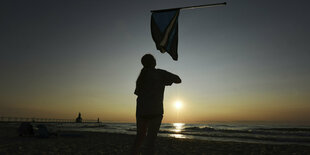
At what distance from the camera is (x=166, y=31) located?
168 inches

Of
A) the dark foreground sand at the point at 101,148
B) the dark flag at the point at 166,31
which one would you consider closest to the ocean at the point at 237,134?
the dark foreground sand at the point at 101,148

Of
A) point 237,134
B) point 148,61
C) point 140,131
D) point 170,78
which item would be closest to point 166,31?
point 148,61

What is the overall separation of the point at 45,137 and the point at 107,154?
665 centimetres

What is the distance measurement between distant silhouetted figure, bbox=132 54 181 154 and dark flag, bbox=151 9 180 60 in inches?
30.0

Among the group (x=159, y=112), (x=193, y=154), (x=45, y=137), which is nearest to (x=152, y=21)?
(x=159, y=112)

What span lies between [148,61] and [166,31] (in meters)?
1.18

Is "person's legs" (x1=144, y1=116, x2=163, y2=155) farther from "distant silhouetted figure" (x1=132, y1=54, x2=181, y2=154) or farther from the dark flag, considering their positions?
the dark flag

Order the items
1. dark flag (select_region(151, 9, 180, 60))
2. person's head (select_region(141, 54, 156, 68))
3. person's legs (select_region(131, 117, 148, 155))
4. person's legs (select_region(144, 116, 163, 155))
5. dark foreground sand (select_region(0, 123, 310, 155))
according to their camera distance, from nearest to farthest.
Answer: person's legs (select_region(144, 116, 163, 155)) < person's legs (select_region(131, 117, 148, 155)) < person's head (select_region(141, 54, 156, 68)) < dark flag (select_region(151, 9, 180, 60)) < dark foreground sand (select_region(0, 123, 310, 155))

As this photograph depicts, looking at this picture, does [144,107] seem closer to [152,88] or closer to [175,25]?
[152,88]

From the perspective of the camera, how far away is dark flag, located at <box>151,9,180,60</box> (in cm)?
405

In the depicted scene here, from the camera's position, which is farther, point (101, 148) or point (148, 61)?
point (101, 148)

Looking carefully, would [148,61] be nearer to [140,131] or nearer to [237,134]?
[140,131]

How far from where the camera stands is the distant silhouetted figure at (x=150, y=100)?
10.3 feet

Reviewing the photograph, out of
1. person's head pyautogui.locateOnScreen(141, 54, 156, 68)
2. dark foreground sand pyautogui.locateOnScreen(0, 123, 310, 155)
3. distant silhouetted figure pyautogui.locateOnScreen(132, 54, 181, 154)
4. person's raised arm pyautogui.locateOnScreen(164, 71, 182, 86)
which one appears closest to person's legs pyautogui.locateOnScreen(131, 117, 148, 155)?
distant silhouetted figure pyautogui.locateOnScreen(132, 54, 181, 154)
